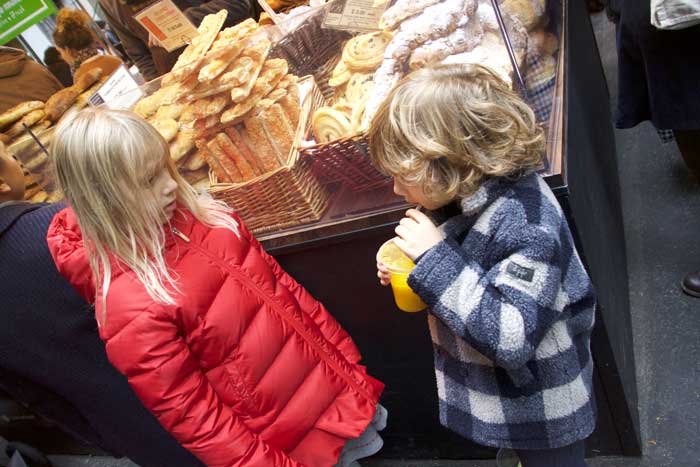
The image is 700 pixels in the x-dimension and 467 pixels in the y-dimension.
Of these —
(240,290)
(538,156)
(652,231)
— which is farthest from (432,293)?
(652,231)

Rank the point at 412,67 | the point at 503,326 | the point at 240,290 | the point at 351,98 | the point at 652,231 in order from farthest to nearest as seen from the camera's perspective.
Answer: the point at 652,231, the point at 351,98, the point at 412,67, the point at 240,290, the point at 503,326

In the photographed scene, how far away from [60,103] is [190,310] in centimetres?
178

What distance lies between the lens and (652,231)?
9.47ft

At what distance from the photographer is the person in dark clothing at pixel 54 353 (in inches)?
64.3

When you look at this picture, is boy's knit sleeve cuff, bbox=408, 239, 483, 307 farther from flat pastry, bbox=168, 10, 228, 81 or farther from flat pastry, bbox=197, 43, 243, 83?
flat pastry, bbox=168, 10, 228, 81

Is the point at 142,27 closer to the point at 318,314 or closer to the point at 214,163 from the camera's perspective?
the point at 214,163

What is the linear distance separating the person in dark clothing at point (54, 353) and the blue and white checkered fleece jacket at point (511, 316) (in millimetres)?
1083

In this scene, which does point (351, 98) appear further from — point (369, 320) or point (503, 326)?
point (503, 326)

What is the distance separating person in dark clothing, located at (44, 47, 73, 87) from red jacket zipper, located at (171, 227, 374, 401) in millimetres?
3118

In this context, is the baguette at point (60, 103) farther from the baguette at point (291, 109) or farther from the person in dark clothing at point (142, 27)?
the baguette at point (291, 109)

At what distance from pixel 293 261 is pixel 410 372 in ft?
2.03

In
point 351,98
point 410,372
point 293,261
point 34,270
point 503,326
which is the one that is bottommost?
point 410,372

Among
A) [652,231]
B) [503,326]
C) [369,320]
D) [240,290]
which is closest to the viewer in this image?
[503,326]

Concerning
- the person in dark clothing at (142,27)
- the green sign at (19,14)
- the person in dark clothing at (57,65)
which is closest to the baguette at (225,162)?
the person in dark clothing at (142,27)
